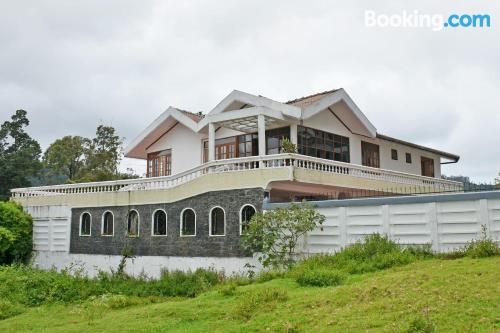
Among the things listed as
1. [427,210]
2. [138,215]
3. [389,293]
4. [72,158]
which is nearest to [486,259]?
[427,210]

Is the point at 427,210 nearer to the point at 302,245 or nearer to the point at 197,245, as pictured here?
the point at 302,245

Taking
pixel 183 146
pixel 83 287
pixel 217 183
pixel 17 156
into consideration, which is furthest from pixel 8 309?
pixel 17 156

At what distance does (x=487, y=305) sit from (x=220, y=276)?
31.0 ft

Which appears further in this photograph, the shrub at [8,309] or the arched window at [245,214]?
the arched window at [245,214]

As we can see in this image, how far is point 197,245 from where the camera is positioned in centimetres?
1711

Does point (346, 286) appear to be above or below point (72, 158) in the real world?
below

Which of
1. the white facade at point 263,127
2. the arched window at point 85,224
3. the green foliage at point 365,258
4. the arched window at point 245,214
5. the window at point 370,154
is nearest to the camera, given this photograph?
the green foliage at point 365,258

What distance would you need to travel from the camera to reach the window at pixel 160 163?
25203mm

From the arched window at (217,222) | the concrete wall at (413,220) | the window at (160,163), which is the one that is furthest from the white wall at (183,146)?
the concrete wall at (413,220)

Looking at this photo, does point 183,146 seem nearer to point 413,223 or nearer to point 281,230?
point 281,230

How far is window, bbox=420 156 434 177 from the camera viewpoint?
90.2ft

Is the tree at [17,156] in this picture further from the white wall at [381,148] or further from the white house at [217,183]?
the white wall at [381,148]

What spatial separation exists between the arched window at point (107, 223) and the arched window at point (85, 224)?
907 millimetres

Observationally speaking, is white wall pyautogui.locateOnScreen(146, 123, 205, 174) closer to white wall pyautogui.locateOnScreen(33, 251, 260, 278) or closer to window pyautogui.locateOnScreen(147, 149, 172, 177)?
window pyautogui.locateOnScreen(147, 149, 172, 177)
